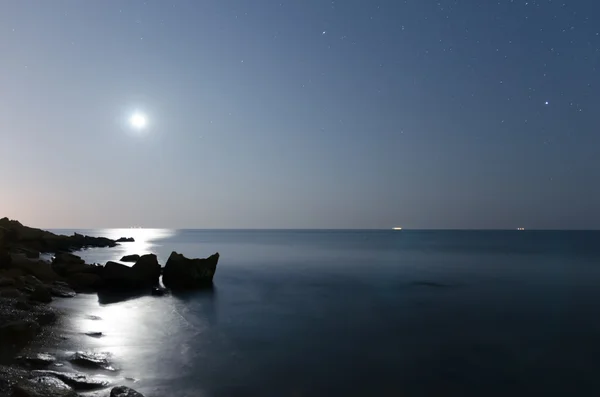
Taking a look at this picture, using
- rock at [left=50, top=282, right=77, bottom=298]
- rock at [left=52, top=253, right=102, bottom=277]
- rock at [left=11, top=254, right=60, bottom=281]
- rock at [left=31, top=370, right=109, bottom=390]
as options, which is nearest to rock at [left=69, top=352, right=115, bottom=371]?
rock at [left=31, top=370, right=109, bottom=390]

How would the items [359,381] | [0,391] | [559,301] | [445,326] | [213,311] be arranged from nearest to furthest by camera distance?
[0,391]
[359,381]
[445,326]
[213,311]
[559,301]

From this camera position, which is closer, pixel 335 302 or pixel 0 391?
pixel 0 391

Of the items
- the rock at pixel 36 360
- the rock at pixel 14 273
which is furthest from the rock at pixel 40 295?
the rock at pixel 36 360

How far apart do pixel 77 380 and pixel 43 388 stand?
1.59 meters

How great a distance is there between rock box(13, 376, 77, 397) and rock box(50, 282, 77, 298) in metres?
14.6

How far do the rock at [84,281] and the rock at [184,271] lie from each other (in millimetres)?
5107

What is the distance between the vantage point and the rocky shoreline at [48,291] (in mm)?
8695

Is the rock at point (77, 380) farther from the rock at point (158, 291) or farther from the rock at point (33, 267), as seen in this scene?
the rock at point (158, 291)

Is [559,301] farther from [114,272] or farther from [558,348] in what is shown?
[114,272]

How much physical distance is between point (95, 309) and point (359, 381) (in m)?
15.4

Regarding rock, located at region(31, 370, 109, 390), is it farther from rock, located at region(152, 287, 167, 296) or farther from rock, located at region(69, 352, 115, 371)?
rock, located at region(152, 287, 167, 296)

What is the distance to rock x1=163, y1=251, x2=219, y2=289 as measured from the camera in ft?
97.3

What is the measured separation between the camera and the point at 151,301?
23.6 metres

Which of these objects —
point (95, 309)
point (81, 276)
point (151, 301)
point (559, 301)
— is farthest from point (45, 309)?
point (559, 301)
